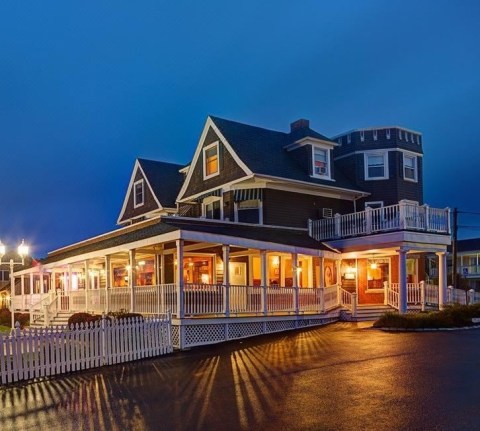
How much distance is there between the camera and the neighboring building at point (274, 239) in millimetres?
19109

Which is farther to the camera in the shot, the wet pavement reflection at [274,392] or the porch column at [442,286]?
the porch column at [442,286]

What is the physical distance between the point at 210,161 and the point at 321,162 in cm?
613

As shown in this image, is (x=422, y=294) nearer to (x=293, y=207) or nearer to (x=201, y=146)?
(x=293, y=207)

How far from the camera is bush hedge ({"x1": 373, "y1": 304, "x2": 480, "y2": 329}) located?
1934 centimetres

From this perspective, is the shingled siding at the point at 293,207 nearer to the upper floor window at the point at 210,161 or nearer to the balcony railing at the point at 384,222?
the balcony railing at the point at 384,222

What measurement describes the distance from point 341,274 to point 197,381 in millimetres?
17542

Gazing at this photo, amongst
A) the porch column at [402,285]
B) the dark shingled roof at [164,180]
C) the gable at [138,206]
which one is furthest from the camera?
the gable at [138,206]

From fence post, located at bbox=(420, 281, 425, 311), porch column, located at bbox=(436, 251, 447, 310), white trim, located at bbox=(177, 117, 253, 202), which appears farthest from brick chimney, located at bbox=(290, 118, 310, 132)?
fence post, located at bbox=(420, 281, 425, 311)

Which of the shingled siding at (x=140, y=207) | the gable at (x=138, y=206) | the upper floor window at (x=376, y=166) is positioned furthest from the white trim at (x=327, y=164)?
the shingled siding at (x=140, y=207)

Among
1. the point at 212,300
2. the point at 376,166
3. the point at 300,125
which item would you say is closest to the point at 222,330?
the point at 212,300

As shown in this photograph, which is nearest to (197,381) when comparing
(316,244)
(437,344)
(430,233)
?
(437,344)

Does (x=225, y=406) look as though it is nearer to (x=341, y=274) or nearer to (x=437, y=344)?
(x=437, y=344)

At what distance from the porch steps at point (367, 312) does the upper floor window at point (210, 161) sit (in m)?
10.1

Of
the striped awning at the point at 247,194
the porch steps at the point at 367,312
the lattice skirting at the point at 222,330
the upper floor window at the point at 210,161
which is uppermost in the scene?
the upper floor window at the point at 210,161
